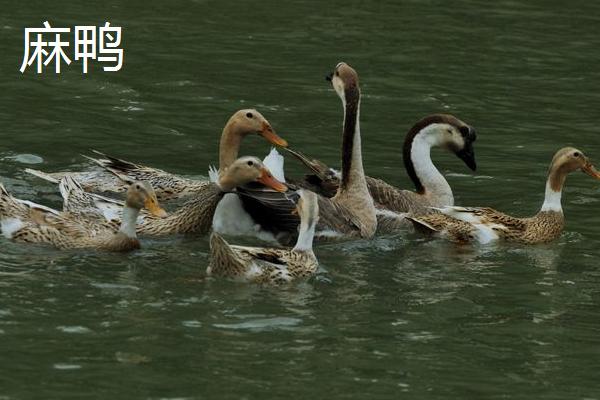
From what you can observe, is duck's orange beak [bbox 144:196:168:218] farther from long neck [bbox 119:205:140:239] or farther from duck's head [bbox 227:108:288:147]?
duck's head [bbox 227:108:288:147]

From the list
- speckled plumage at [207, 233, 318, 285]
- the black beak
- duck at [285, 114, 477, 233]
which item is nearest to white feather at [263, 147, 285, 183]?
duck at [285, 114, 477, 233]

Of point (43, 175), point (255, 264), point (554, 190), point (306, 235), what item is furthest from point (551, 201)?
point (43, 175)

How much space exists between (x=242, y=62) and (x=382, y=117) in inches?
109

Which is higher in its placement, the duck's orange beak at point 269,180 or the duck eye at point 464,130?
the duck eye at point 464,130

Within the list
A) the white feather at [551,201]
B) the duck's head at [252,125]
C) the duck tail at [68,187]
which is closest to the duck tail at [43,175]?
the duck tail at [68,187]

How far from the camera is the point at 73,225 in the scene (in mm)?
14180

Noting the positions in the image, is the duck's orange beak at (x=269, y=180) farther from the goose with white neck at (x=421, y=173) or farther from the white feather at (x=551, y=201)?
the white feather at (x=551, y=201)

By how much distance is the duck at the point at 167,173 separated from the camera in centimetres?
1609

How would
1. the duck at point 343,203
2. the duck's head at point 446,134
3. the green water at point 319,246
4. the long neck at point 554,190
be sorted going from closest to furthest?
1. the green water at point 319,246
2. the duck at point 343,203
3. the long neck at point 554,190
4. the duck's head at point 446,134

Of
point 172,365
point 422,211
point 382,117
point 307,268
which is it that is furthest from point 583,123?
point 172,365

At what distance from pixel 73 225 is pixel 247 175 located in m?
1.65

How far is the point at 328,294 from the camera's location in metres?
12.9

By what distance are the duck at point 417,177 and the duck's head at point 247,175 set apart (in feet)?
3.63

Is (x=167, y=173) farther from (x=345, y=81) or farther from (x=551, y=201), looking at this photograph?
(x=551, y=201)
